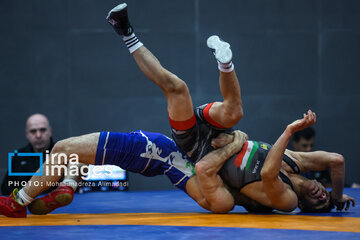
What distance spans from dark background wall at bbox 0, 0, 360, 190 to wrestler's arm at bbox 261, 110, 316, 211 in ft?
9.89

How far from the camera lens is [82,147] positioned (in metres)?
3.66

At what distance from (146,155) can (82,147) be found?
456 millimetres

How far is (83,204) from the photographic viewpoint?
4398 mm

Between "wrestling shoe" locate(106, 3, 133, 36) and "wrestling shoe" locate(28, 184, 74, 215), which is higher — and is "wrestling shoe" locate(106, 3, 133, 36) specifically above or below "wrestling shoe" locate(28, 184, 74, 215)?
above

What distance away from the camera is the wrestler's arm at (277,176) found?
339 centimetres

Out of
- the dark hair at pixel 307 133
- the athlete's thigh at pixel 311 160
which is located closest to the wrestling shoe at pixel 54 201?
the athlete's thigh at pixel 311 160

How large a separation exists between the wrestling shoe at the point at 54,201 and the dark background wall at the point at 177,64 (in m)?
2.79

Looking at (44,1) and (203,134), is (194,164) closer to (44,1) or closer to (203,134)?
(203,134)

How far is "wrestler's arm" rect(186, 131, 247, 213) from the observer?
3547 mm

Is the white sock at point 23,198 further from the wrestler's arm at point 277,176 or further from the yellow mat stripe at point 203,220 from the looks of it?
the wrestler's arm at point 277,176

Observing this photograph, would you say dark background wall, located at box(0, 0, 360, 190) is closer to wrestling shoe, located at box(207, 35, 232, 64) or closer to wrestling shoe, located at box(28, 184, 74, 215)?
wrestling shoe, located at box(28, 184, 74, 215)

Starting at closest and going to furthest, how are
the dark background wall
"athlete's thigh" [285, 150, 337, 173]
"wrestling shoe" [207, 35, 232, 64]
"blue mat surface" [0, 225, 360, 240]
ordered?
1. "blue mat surface" [0, 225, 360, 240]
2. "wrestling shoe" [207, 35, 232, 64]
3. "athlete's thigh" [285, 150, 337, 173]
4. the dark background wall

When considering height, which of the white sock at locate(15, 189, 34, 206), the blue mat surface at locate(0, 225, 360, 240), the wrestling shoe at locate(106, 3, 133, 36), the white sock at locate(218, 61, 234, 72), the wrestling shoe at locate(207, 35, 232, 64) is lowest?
the blue mat surface at locate(0, 225, 360, 240)

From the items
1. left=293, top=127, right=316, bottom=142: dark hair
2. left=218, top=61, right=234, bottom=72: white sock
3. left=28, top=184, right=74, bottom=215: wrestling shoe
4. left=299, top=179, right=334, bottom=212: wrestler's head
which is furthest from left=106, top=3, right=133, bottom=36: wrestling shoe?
left=293, top=127, right=316, bottom=142: dark hair
